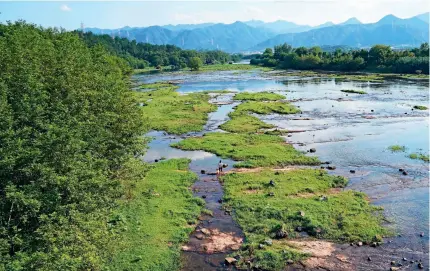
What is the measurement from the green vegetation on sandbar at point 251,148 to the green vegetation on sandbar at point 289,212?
445cm

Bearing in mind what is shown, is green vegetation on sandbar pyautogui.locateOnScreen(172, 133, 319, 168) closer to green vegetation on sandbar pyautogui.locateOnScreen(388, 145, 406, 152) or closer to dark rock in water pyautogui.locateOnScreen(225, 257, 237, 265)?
green vegetation on sandbar pyautogui.locateOnScreen(388, 145, 406, 152)

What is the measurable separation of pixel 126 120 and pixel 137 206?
783cm

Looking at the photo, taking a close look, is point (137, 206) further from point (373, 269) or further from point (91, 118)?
point (373, 269)

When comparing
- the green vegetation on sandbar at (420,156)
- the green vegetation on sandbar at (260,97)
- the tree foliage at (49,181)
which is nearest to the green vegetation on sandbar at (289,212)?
the tree foliage at (49,181)

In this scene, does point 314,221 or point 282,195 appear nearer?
point 314,221

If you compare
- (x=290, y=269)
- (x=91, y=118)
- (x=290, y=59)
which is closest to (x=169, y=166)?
(x=91, y=118)

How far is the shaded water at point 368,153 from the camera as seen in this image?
26.7 metres

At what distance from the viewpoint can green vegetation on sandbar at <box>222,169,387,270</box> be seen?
26.4 metres

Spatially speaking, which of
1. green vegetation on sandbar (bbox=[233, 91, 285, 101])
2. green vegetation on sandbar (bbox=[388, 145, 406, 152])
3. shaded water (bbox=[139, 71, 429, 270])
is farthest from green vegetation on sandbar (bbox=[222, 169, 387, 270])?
green vegetation on sandbar (bbox=[233, 91, 285, 101])

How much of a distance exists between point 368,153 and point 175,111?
136ft

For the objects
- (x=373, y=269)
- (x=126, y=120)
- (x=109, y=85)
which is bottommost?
(x=373, y=269)

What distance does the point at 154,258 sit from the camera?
25469 millimetres

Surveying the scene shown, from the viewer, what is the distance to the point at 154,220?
100 ft

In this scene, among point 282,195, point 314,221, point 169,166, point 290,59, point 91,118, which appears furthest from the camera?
point 290,59
